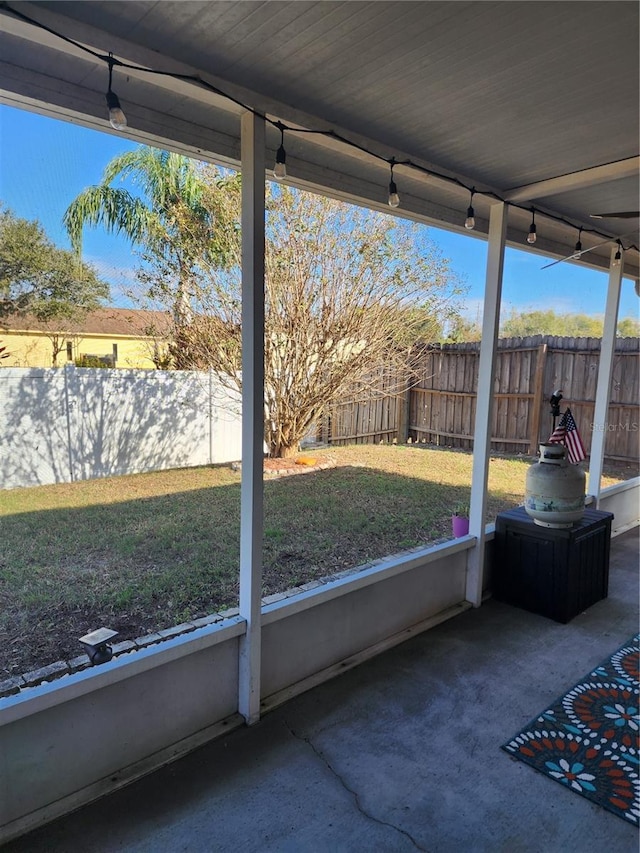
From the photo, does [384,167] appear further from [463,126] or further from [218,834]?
[218,834]

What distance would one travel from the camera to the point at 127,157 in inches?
225

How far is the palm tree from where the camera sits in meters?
5.37

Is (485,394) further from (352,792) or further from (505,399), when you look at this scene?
(505,399)

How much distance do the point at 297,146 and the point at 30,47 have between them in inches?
41.0

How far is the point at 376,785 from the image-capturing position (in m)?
1.77

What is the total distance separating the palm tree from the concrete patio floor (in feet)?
14.4

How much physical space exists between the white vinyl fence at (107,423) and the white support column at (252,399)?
3.27 m

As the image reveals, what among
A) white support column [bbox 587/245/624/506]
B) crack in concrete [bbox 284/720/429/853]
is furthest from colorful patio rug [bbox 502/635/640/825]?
white support column [bbox 587/245/624/506]

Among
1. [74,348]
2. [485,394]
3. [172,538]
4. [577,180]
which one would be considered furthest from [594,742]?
[74,348]

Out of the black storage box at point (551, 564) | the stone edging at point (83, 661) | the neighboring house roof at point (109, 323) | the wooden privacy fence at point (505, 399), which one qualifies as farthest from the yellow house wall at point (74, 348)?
→ the black storage box at point (551, 564)

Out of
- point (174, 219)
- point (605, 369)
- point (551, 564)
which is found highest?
point (174, 219)

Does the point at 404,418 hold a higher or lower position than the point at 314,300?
lower

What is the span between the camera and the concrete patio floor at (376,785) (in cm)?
155

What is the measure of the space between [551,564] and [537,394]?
15.2 ft
